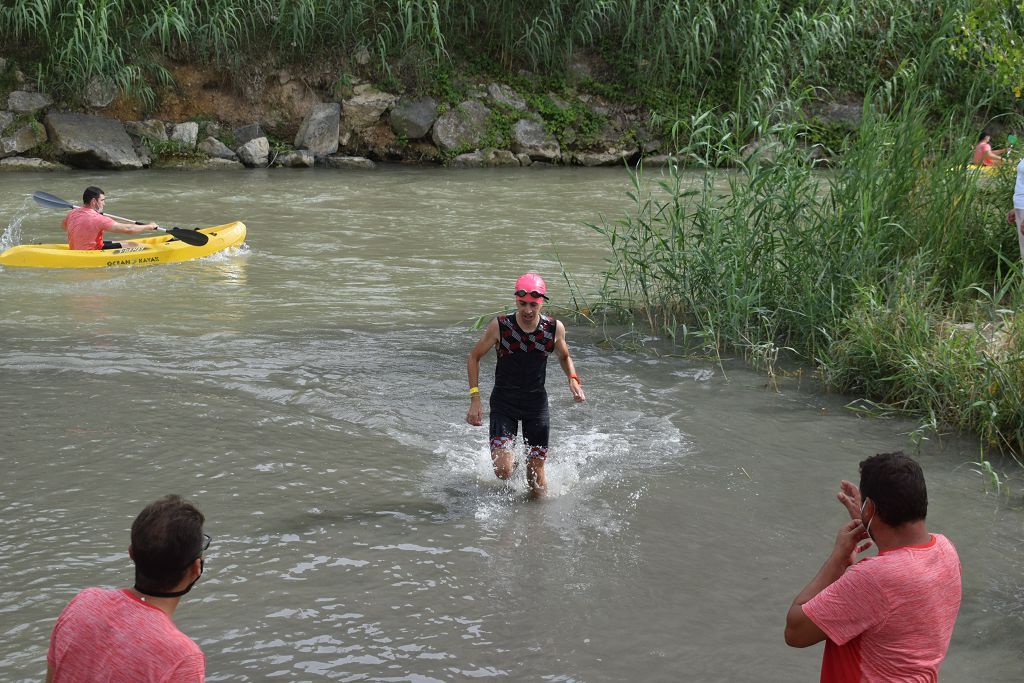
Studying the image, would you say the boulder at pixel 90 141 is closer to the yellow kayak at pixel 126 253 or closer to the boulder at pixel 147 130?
the boulder at pixel 147 130

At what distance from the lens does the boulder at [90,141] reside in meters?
18.4

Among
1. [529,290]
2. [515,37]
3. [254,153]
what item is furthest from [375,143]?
[529,290]

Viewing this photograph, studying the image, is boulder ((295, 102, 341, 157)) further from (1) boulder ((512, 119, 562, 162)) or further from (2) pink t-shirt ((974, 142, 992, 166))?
(2) pink t-shirt ((974, 142, 992, 166))

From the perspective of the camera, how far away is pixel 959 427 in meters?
6.73

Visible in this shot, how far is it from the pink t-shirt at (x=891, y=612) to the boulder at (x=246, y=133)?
1828 centimetres

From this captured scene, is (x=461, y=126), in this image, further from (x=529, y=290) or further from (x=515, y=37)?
(x=529, y=290)

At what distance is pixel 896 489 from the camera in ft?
Answer: 9.29

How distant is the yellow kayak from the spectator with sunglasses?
377 inches

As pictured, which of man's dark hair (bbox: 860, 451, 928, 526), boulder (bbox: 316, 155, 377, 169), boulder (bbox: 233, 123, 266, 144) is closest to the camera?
man's dark hair (bbox: 860, 451, 928, 526)

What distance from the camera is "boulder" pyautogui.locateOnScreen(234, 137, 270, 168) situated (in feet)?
64.0

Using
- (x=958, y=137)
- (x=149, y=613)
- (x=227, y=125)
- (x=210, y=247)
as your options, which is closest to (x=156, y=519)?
(x=149, y=613)

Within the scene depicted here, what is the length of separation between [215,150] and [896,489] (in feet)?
59.8

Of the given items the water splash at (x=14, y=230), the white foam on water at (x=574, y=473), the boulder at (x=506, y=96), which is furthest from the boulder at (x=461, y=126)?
the white foam on water at (x=574, y=473)

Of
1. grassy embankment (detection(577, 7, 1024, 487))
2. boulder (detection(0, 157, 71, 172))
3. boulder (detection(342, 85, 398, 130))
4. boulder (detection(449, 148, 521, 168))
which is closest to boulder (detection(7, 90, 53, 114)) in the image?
boulder (detection(0, 157, 71, 172))
